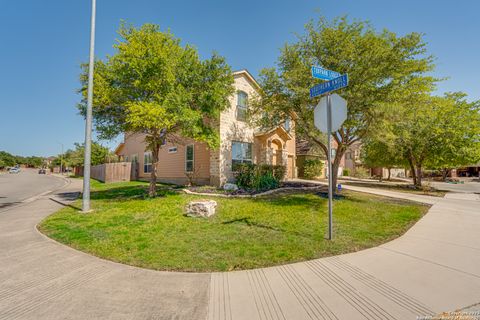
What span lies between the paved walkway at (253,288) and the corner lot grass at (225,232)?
1.23ft

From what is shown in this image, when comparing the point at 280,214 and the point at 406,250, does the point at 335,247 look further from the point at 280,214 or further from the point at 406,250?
the point at 280,214

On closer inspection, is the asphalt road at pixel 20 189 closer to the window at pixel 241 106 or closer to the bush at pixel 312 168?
the window at pixel 241 106

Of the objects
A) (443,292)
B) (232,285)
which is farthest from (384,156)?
(232,285)

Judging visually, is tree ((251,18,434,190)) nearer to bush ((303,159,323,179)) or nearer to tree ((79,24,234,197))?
tree ((79,24,234,197))

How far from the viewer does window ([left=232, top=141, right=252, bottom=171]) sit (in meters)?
15.0

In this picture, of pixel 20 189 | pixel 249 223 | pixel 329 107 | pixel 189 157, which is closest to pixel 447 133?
pixel 329 107

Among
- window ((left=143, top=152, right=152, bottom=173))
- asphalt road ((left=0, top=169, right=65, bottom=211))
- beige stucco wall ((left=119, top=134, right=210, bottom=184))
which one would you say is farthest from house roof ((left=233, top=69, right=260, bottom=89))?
asphalt road ((left=0, top=169, right=65, bottom=211))

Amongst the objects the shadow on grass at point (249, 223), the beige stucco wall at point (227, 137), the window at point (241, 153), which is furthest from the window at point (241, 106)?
the shadow on grass at point (249, 223)

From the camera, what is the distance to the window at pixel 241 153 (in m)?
15.0

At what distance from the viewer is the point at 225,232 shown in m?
5.86

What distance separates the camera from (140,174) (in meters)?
24.2

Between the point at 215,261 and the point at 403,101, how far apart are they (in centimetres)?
A: 1061

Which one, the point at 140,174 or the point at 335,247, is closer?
the point at 335,247

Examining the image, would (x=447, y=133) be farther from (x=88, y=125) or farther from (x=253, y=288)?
(x=88, y=125)
